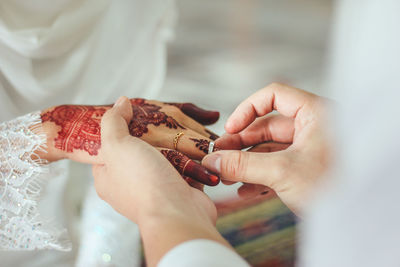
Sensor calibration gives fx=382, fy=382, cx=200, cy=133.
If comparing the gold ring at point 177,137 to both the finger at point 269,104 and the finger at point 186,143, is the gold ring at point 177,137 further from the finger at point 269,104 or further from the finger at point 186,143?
the finger at point 269,104

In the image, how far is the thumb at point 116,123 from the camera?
0.68 m

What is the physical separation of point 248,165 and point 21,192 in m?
0.46

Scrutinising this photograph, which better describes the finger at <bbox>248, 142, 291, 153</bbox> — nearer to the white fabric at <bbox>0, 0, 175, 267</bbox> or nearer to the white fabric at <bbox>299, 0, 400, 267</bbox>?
the white fabric at <bbox>0, 0, 175, 267</bbox>

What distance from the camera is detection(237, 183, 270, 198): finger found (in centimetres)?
74

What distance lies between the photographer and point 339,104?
0.32 meters

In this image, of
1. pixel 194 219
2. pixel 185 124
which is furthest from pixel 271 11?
pixel 194 219

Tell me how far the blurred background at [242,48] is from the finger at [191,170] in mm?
833

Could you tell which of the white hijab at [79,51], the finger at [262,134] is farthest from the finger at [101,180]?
the white hijab at [79,51]

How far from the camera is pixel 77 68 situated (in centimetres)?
112

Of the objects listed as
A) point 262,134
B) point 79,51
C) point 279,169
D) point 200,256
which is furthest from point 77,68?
point 200,256

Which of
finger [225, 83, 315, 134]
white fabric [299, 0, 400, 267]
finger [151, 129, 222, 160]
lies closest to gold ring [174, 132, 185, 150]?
finger [151, 129, 222, 160]

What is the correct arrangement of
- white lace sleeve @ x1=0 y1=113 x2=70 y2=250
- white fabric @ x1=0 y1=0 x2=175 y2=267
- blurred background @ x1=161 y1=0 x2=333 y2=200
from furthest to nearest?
1. blurred background @ x1=161 y1=0 x2=333 y2=200
2. white fabric @ x1=0 y1=0 x2=175 y2=267
3. white lace sleeve @ x1=0 y1=113 x2=70 y2=250

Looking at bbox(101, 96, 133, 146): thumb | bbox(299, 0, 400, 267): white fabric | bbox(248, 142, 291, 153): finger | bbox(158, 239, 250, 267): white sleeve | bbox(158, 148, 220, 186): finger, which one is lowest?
bbox(248, 142, 291, 153): finger

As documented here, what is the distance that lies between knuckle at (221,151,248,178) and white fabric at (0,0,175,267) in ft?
1.13
